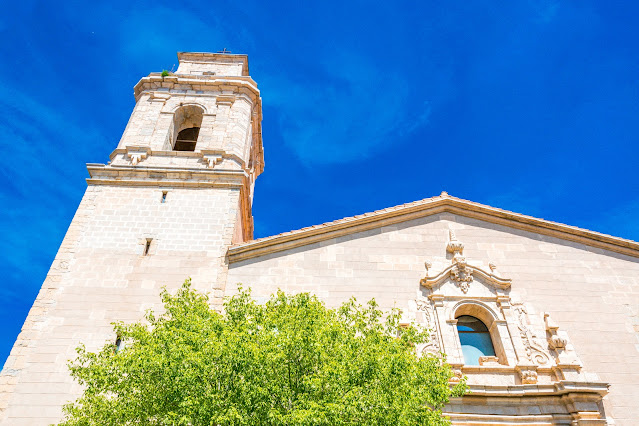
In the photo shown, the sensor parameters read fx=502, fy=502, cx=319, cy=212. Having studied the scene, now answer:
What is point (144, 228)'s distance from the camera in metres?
17.3

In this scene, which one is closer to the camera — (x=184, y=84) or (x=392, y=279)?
(x=392, y=279)

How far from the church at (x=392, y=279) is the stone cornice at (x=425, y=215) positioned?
0.13 ft

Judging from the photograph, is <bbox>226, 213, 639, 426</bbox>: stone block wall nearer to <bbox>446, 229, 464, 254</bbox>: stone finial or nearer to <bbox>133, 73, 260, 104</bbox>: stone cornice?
<bbox>446, 229, 464, 254</bbox>: stone finial

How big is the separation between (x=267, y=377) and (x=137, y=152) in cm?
1345

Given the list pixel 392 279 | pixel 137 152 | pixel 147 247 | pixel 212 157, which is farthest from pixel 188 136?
pixel 392 279

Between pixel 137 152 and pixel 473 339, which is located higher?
pixel 137 152

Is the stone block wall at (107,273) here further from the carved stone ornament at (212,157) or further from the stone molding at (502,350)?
the stone molding at (502,350)

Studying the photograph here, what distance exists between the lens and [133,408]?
991 centimetres

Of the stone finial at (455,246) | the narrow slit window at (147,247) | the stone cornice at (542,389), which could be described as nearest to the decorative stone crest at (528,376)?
the stone cornice at (542,389)

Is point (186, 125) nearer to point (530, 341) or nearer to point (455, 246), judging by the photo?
point (455, 246)

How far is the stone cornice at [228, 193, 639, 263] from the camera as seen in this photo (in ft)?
54.7

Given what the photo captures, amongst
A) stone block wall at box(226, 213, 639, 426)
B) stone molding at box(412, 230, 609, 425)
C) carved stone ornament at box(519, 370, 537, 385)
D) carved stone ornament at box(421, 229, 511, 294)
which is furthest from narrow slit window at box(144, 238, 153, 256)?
carved stone ornament at box(519, 370, 537, 385)

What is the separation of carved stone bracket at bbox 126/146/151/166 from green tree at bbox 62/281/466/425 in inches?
401

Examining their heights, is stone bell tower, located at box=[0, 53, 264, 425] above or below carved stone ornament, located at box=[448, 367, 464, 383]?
above
